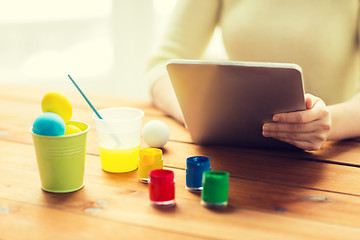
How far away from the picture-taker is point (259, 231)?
2.28 ft

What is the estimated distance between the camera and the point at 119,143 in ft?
3.14

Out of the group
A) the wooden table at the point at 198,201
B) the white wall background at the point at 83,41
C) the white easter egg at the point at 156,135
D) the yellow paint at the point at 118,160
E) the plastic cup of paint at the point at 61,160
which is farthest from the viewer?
the white wall background at the point at 83,41

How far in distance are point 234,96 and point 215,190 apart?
0.88 feet

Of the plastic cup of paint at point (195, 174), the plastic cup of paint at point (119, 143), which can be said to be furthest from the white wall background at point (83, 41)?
the plastic cup of paint at point (195, 174)

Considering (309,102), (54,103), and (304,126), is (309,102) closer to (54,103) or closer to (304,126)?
(304,126)

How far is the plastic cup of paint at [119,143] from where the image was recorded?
940mm

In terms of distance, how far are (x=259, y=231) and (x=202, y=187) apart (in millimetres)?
167

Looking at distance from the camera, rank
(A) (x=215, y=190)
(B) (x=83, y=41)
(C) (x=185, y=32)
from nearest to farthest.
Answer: (A) (x=215, y=190)
(C) (x=185, y=32)
(B) (x=83, y=41)

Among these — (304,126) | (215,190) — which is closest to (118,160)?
(215,190)

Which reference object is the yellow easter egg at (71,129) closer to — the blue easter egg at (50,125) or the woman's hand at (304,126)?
the blue easter egg at (50,125)

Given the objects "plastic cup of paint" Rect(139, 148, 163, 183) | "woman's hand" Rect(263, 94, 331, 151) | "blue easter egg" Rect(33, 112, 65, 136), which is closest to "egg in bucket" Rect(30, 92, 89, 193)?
"blue easter egg" Rect(33, 112, 65, 136)

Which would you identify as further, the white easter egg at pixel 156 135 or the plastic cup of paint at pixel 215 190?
the white easter egg at pixel 156 135

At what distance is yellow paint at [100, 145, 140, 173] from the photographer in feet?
3.08

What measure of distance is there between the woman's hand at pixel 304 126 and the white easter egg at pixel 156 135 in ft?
0.85
